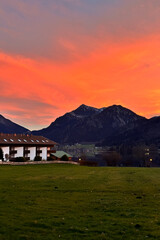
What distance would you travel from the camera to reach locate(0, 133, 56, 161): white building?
94.2 meters

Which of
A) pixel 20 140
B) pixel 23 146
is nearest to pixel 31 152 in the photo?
pixel 23 146

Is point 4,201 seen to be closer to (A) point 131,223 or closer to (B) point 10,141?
(A) point 131,223

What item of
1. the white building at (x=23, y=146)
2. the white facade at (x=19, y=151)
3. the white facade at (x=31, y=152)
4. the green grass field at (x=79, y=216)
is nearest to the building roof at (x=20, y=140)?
the white building at (x=23, y=146)

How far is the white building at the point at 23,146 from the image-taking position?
309 ft

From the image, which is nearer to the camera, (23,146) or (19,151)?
(19,151)

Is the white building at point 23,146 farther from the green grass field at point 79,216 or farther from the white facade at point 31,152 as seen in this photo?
the green grass field at point 79,216

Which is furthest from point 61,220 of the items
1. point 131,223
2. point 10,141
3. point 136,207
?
point 10,141

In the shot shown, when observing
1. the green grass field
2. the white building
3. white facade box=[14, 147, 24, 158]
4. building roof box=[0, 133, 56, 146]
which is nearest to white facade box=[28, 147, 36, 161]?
the white building

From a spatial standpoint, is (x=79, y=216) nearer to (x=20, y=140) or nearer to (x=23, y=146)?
(x=20, y=140)

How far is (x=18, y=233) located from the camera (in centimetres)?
1254

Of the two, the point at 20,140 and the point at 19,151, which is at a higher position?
the point at 20,140

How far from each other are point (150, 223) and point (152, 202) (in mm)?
6230

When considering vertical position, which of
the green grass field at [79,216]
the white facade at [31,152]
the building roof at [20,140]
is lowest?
the green grass field at [79,216]

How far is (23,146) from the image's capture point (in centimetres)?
10388
